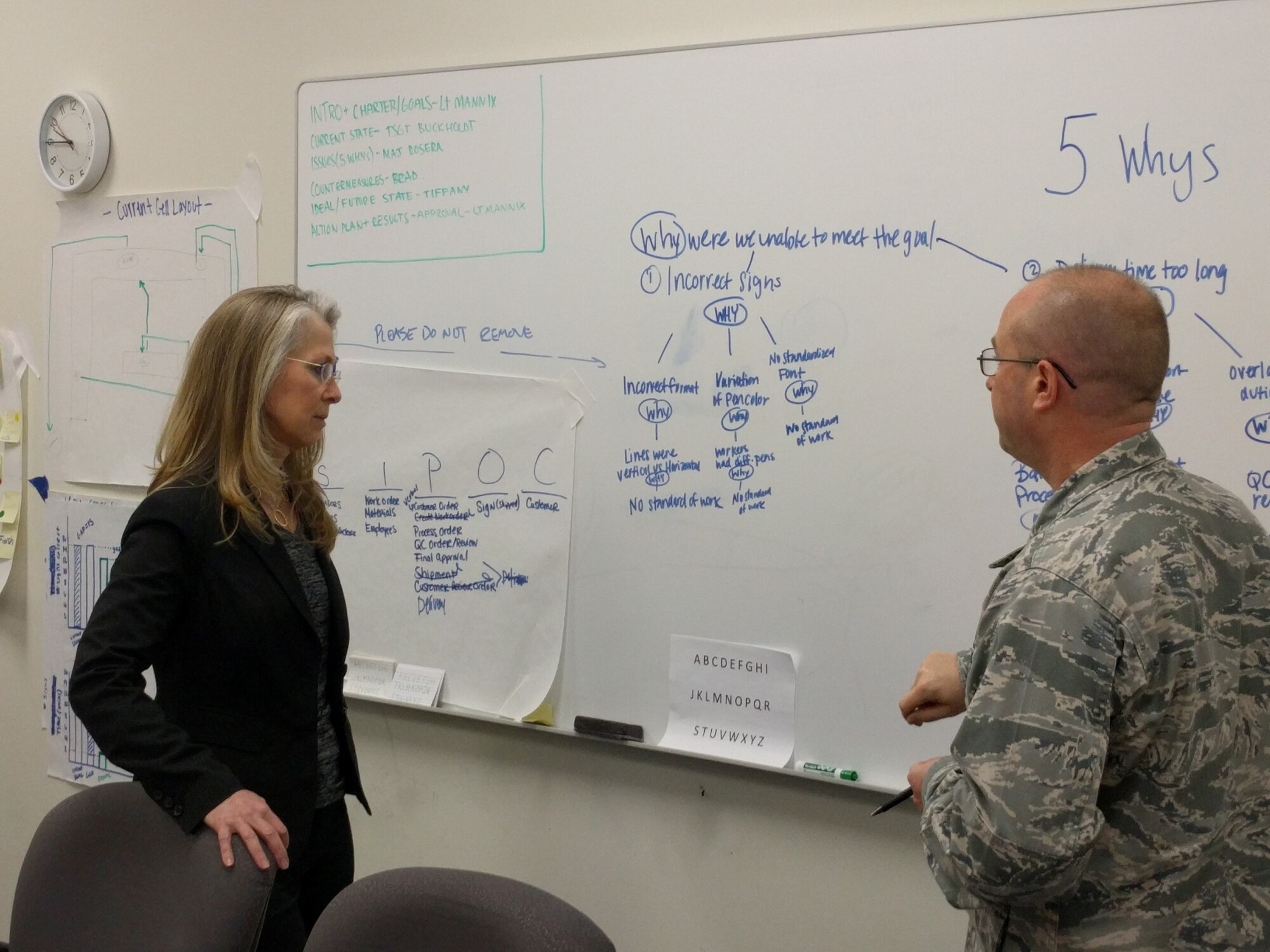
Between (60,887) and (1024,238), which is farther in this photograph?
(1024,238)

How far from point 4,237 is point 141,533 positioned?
172 centimetres

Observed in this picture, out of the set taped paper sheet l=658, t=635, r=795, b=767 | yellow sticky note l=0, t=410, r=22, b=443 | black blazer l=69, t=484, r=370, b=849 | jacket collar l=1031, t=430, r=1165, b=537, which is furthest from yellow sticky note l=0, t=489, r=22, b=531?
jacket collar l=1031, t=430, r=1165, b=537

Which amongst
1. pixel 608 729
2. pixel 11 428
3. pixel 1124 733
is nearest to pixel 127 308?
pixel 11 428

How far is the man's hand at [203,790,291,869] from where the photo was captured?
127cm

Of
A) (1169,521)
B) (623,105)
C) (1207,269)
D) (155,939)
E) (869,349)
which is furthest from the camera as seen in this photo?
(623,105)

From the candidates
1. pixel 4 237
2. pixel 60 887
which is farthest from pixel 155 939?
pixel 4 237

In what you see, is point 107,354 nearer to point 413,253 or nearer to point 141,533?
point 413,253

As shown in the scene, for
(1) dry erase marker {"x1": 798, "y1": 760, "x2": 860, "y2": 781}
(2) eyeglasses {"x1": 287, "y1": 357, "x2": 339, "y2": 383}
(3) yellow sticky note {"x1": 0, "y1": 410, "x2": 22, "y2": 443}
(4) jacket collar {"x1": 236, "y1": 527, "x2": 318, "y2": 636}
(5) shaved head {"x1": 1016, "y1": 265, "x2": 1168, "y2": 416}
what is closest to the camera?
(5) shaved head {"x1": 1016, "y1": 265, "x2": 1168, "y2": 416}

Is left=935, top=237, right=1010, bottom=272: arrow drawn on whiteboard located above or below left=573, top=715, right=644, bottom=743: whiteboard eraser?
above

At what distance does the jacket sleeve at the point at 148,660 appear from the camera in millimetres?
1339

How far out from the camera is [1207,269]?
5.09 feet

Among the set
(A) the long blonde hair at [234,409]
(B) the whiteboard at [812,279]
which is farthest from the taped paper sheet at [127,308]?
(A) the long blonde hair at [234,409]

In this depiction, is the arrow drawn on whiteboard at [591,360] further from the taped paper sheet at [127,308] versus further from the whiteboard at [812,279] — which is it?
the taped paper sheet at [127,308]

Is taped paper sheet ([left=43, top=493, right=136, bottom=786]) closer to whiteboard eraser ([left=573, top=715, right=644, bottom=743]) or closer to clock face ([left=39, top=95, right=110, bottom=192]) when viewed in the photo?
clock face ([left=39, top=95, right=110, bottom=192])
